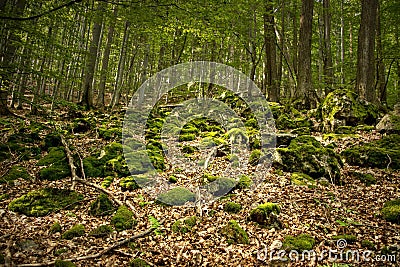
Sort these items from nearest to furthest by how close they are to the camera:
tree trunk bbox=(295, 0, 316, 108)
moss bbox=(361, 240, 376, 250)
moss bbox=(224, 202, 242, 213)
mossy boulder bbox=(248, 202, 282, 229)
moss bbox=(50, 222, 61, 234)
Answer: moss bbox=(361, 240, 376, 250) < moss bbox=(50, 222, 61, 234) < mossy boulder bbox=(248, 202, 282, 229) < moss bbox=(224, 202, 242, 213) < tree trunk bbox=(295, 0, 316, 108)

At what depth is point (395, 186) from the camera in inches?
221

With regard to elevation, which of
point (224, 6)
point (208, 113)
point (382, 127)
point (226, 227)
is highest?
point (224, 6)

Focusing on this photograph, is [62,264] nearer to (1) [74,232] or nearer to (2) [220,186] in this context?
(1) [74,232]

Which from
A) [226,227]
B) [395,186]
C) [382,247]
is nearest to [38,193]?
[226,227]

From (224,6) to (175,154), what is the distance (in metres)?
4.91

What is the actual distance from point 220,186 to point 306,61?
27.6 ft

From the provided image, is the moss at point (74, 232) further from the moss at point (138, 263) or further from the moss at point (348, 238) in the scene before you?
the moss at point (348, 238)

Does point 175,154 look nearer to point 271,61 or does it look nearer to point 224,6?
point 224,6

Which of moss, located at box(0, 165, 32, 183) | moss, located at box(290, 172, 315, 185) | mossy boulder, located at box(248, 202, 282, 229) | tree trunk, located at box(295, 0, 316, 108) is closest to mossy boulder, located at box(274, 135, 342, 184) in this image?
moss, located at box(290, 172, 315, 185)

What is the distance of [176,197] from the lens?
565 centimetres

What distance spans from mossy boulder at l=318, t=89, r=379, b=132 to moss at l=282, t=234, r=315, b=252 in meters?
6.26

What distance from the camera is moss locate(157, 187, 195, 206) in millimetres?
5562

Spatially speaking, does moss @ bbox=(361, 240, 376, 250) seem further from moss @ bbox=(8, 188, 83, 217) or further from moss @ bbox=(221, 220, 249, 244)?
moss @ bbox=(8, 188, 83, 217)

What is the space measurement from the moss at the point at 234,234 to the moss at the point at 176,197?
4.29 feet
